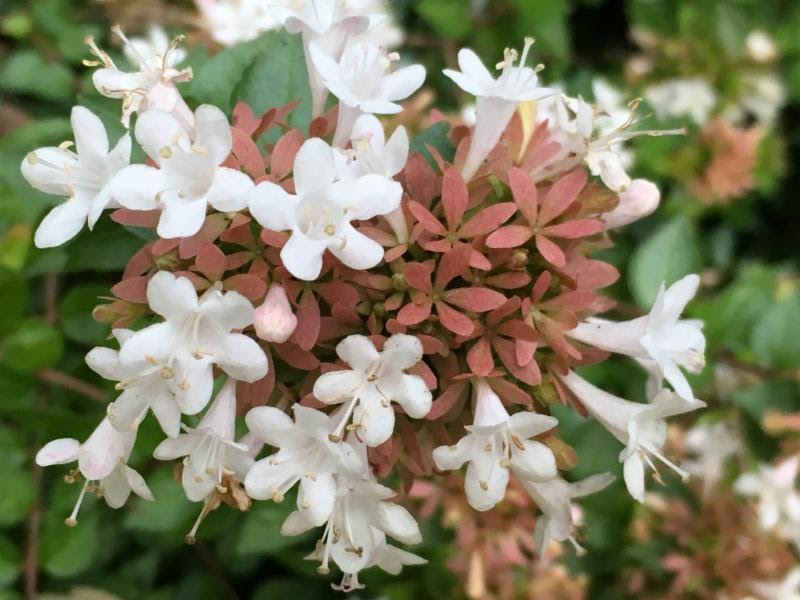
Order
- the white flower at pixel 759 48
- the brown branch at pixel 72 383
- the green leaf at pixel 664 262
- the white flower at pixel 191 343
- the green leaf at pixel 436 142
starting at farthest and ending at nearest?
1. the white flower at pixel 759 48
2. the green leaf at pixel 664 262
3. the brown branch at pixel 72 383
4. the green leaf at pixel 436 142
5. the white flower at pixel 191 343

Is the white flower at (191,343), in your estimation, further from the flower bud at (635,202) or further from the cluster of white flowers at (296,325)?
the flower bud at (635,202)

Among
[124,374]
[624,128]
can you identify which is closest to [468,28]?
[624,128]

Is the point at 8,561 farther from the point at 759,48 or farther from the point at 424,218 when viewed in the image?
the point at 759,48

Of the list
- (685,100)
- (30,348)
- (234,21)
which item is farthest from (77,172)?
(685,100)

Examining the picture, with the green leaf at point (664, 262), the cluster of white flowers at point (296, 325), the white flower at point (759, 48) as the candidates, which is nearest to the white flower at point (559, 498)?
the cluster of white flowers at point (296, 325)

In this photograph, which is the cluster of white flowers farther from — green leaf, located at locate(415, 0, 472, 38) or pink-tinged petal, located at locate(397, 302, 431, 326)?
green leaf, located at locate(415, 0, 472, 38)

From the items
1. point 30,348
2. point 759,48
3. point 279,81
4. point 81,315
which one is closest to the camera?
point 279,81

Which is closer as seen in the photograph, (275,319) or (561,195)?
(275,319)

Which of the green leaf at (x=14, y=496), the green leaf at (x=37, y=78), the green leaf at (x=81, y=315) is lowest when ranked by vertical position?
the green leaf at (x=14, y=496)

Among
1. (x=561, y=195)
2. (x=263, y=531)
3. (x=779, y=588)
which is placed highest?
(x=561, y=195)
